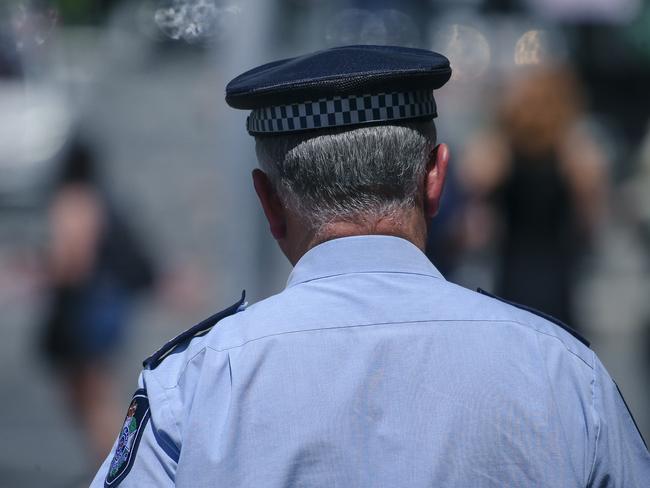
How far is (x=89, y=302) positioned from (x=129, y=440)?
3086 millimetres

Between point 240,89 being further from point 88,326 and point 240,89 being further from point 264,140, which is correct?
point 88,326

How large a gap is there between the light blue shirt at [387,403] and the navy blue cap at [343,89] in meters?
0.25

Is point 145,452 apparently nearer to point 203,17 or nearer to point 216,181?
point 203,17

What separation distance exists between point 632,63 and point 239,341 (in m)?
8.22

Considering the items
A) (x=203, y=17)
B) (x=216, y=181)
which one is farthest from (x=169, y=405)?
(x=216, y=181)

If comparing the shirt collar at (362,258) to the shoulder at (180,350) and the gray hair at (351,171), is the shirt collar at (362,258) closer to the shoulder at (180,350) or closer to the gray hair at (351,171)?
the gray hair at (351,171)

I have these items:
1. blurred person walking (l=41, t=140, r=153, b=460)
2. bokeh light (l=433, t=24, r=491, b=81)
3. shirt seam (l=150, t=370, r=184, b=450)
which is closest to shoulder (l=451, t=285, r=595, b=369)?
shirt seam (l=150, t=370, r=184, b=450)

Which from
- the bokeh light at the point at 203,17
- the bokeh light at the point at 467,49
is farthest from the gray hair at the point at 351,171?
the bokeh light at the point at 467,49

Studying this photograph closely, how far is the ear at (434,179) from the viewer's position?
1663mm

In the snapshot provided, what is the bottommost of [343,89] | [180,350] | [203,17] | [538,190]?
[538,190]

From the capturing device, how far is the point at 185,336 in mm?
1604

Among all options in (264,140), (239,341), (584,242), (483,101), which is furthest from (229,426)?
(483,101)

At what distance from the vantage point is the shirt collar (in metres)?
1.56

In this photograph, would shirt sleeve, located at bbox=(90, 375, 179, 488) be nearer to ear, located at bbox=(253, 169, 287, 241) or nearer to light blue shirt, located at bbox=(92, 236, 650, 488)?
light blue shirt, located at bbox=(92, 236, 650, 488)
